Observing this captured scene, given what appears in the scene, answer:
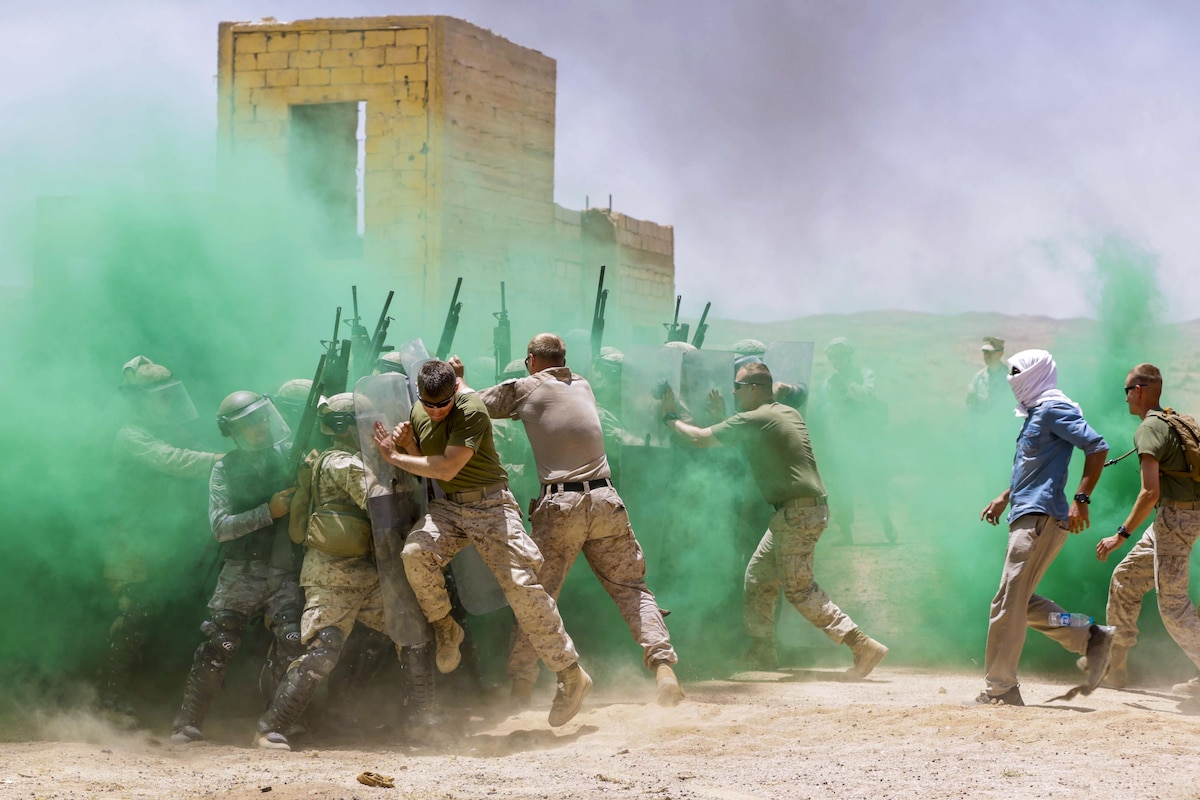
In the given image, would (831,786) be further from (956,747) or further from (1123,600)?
(1123,600)

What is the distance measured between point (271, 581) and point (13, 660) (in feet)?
5.24

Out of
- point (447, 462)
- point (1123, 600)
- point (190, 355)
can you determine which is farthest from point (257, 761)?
point (190, 355)

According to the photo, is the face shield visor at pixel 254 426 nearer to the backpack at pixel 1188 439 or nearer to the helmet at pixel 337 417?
the helmet at pixel 337 417

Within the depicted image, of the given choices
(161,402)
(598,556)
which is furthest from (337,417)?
(598,556)

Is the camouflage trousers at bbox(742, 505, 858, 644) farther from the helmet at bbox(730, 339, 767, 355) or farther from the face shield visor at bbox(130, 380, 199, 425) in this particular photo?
the face shield visor at bbox(130, 380, 199, 425)

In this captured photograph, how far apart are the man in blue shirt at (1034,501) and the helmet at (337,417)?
3.35 m

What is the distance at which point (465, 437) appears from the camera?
567 centimetres

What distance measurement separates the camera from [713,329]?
46.4 metres

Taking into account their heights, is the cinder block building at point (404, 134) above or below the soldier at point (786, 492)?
above

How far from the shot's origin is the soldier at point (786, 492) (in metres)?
7.36

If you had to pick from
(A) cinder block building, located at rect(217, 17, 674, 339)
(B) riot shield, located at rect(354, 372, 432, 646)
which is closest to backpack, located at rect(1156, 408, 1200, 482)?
(B) riot shield, located at rect(354, 372, 432, 646)

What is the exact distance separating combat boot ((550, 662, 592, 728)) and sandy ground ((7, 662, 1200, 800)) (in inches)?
3.9

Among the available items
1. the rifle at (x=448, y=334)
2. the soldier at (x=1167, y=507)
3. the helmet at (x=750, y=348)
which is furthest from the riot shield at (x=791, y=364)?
the soldier at (x=1167, y=507)

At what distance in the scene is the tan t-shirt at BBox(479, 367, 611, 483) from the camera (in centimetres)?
623
